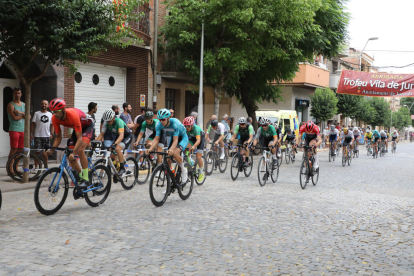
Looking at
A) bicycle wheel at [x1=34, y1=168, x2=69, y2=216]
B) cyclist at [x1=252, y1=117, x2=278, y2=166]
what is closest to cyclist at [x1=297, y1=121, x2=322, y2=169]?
cyclist at [x1=252, y1=117, x2=278, y2=166]

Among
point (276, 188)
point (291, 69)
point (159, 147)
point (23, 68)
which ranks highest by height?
point (291, 69)

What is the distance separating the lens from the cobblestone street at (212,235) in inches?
190

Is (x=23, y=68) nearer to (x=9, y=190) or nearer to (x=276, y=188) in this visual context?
(x=9, y=190)

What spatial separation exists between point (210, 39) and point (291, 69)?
4.78m

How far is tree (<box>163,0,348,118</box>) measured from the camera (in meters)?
18.3

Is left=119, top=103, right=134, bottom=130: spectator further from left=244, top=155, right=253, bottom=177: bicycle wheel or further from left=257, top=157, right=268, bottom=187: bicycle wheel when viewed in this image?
left=257, top=157, right=268, bottom=187: bicycle wheel

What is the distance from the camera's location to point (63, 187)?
7.34 meters

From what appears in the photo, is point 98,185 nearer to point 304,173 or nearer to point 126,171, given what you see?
point 126,171

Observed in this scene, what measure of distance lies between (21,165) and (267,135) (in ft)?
20.7

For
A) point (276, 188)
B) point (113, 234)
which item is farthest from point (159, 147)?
point (113, 234)

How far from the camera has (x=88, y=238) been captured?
584 centimetres

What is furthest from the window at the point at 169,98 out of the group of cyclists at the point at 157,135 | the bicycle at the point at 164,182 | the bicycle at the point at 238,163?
the bicycle at the point at 164,182

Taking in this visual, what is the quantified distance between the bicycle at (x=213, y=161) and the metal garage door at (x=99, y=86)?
5855 millimetres

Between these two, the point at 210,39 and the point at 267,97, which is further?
the point at 267,97
